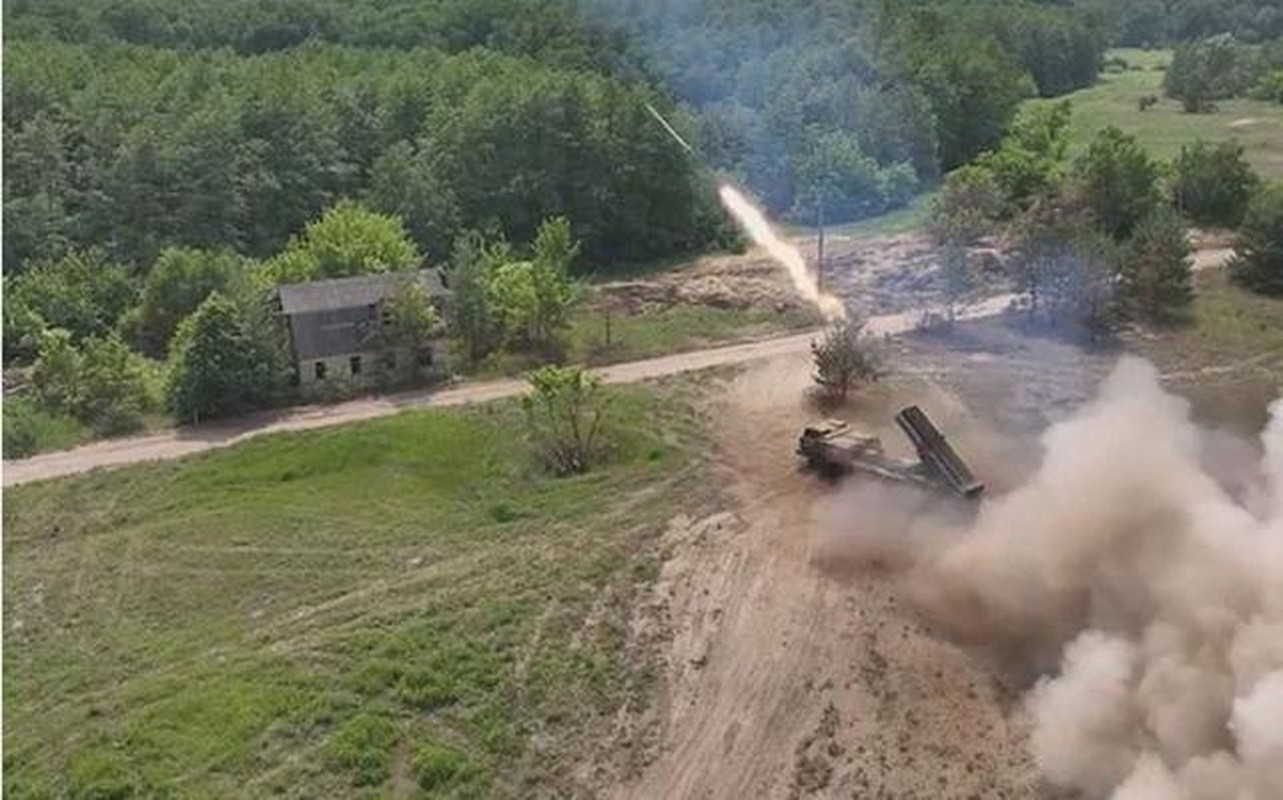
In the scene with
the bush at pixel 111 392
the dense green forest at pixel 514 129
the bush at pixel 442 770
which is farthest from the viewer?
the dense green forest at pixel 514 129

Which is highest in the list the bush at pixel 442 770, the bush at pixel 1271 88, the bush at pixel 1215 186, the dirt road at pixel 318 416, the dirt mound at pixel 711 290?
the bush at pixel 1271 88

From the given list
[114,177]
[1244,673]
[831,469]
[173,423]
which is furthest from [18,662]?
[114,177]

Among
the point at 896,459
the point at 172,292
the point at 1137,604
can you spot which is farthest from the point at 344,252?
the point at 1137,604

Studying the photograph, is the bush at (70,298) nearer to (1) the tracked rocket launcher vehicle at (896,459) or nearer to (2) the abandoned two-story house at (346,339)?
(2) the abandoned two-story house at (346,339)

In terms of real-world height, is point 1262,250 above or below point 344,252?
below

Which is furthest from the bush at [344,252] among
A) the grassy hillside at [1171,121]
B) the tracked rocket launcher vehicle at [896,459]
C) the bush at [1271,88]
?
the bush at [1271,88]

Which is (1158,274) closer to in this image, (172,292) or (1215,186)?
(1215,186)
